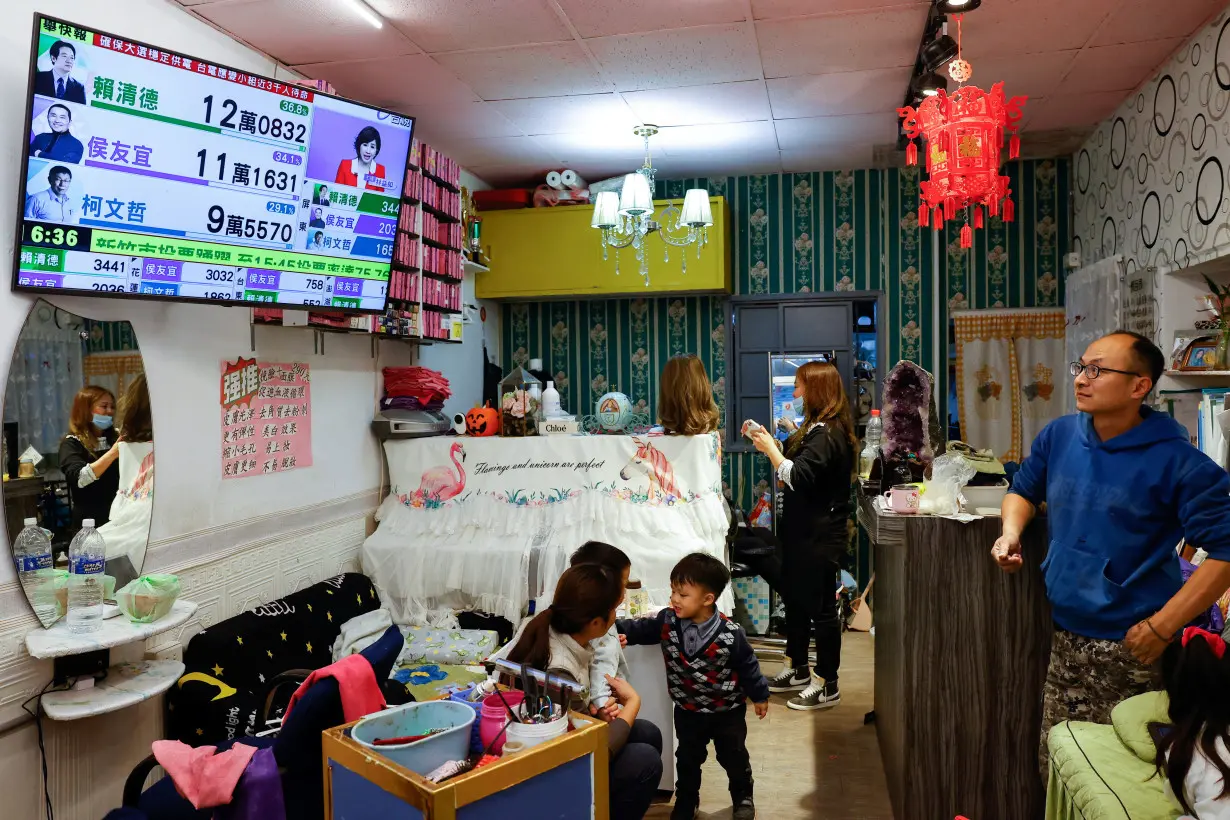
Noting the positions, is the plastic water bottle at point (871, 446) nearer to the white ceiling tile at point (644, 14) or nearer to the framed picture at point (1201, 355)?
the framed picture at point (1201, 355)

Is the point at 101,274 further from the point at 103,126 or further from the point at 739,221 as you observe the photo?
the point at 739,221

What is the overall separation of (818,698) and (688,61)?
2.95 meters

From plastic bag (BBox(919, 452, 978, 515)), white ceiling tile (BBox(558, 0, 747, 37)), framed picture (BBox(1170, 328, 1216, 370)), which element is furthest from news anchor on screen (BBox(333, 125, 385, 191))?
framed picture (BBox(1170, 328, 1216, 370))

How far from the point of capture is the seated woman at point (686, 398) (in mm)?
3967

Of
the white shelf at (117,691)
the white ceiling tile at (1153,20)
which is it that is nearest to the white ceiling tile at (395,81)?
the white shelf at (117,691)

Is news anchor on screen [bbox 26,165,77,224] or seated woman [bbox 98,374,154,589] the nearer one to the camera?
news anchor on screen [bbox 26,165,77,224]

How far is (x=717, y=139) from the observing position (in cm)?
491

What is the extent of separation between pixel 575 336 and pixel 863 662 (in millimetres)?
2818

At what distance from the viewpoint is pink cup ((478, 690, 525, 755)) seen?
1.93 meters

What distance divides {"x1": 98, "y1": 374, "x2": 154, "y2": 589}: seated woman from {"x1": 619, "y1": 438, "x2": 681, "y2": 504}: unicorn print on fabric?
77.3 inches

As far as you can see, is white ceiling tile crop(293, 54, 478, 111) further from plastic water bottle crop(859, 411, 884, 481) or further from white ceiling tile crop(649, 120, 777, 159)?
plastic water bottle crop(859, 411, 884, 481)

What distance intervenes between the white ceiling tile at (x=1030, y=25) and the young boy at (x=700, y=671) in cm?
231

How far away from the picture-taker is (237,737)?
2.77 metres

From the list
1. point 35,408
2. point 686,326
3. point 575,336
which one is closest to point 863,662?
point 686,326
